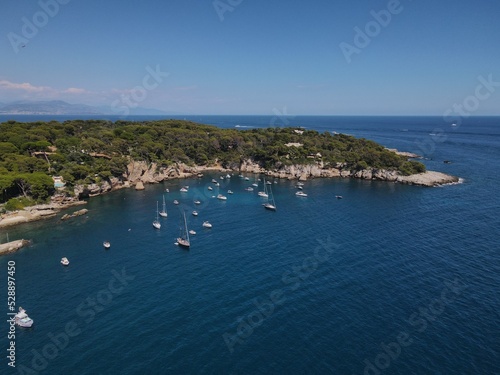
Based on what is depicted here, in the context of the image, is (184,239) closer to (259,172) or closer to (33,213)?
(33,213)

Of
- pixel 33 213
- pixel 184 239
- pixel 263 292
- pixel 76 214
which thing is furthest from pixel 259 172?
pixel 263 292

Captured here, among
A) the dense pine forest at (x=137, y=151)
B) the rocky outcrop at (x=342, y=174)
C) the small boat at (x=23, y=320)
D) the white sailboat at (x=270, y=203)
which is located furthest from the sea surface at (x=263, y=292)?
the rocky outcrop at (x=342, y=174)

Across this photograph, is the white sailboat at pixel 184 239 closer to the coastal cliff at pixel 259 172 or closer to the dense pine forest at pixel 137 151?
the dense pine forest at pixel 137 151

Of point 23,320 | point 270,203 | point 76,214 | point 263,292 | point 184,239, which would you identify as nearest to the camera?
point 23,320

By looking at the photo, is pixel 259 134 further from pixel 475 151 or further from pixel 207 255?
pixel 475 151

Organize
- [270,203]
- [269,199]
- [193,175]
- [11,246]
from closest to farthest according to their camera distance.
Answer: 1. [11,246]
2. [270,203]
3. [269,199]
4. [193,175]
